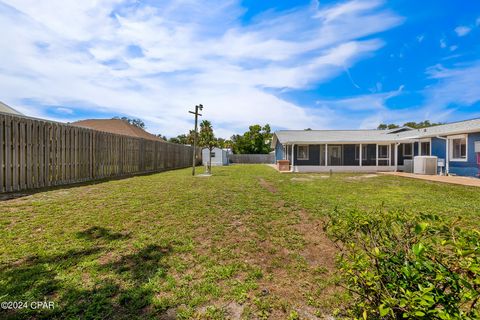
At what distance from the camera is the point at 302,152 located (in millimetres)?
19812

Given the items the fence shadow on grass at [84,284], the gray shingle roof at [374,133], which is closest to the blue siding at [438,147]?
the gray shingle roof at [374,133]

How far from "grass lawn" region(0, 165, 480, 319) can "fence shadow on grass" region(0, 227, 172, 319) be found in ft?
0.03

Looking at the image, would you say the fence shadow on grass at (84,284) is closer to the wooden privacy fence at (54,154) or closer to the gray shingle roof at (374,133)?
the wooden privacy fence at (54,154)

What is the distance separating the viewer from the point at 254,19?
366 inches

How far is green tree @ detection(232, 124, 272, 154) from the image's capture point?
42938 mm

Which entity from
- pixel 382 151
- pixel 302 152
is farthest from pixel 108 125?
pixel 382 151

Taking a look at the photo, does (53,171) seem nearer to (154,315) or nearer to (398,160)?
(154,315)

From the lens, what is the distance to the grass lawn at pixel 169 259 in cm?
222

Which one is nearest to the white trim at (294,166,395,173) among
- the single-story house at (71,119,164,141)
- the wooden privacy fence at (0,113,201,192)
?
the wooden privacy fence at (0,113,201,192)

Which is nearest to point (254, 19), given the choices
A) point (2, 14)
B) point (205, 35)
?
point (205, 35)

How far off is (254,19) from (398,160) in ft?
56.9

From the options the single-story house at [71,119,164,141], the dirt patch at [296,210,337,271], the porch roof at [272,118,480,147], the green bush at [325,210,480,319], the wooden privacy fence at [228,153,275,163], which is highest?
the single-story house at [71,119,164,141]

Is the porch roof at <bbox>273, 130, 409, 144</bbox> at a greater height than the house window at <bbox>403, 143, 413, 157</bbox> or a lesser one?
greater

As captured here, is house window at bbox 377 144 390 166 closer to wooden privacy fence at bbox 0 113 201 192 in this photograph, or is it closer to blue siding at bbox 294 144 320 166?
blue siding at bbox 294 144 320 166
